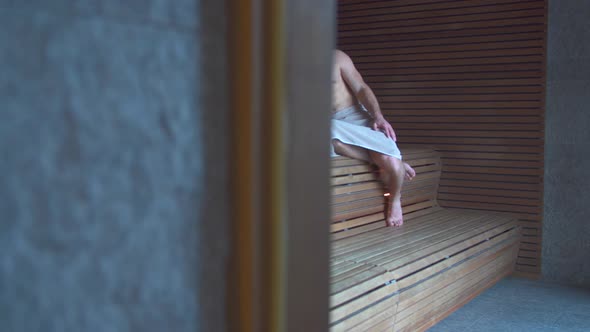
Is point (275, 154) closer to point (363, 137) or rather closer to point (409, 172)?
point (363, 137)

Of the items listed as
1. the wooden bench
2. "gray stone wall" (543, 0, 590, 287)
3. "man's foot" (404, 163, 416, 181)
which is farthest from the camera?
"gray stone wall" (543, 0, 590, 287)

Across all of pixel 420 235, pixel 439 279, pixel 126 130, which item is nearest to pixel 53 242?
pixel 126 130

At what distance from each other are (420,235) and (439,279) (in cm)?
39

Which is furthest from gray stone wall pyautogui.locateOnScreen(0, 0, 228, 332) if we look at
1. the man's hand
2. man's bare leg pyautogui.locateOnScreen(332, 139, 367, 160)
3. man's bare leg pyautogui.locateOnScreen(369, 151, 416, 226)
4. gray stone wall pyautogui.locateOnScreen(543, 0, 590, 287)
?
gray stone wall pyautogui.locateOnScreen(543, 0, 590, 287)

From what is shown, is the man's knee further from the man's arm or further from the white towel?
the man's arm

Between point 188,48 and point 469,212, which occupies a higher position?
point 188,48

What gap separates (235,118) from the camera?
1.35ft

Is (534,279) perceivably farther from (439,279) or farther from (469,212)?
(439,279)

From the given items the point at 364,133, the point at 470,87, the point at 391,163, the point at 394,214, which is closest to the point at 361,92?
the point at 364,133

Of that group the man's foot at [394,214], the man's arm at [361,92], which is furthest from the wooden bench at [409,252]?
the man's arm at [361,92]

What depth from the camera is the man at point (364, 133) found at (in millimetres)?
3406

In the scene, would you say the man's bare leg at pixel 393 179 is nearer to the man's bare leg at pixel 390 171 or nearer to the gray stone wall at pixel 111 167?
the man's bare leg at pixel 390 171

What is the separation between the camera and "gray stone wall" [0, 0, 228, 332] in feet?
1.02

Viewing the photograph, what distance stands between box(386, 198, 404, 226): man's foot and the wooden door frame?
125 inches
